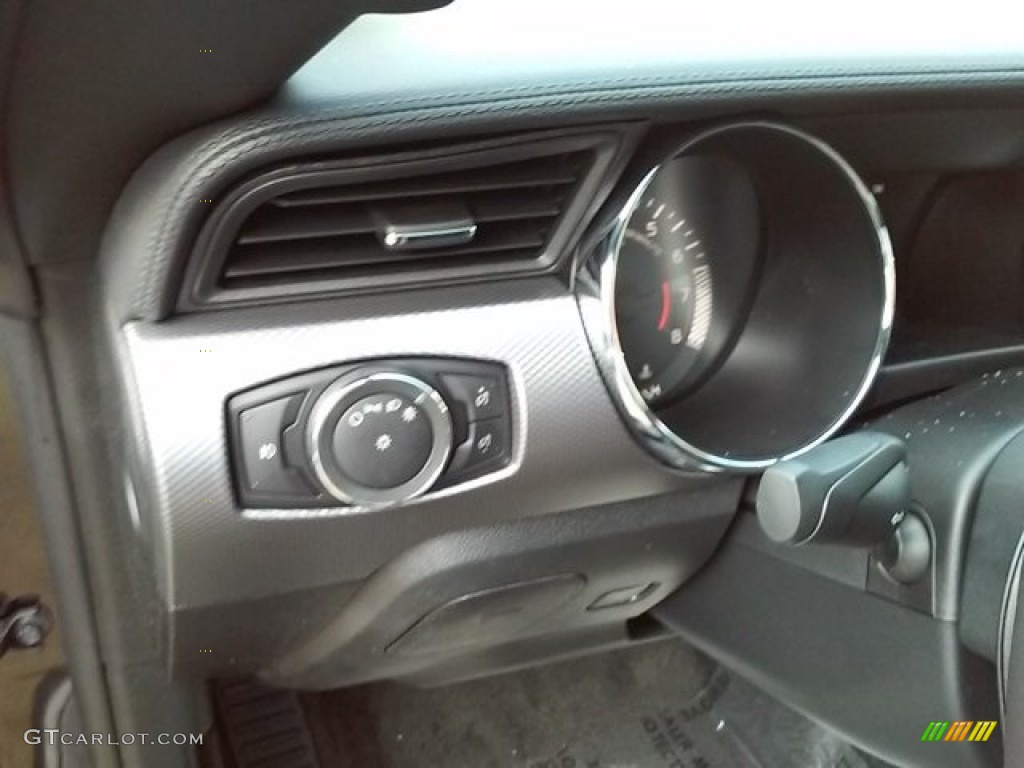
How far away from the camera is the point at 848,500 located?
0.90m

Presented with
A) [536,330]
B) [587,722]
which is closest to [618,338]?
[536,330]

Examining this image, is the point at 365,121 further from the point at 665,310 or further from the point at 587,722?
the point at 587,722

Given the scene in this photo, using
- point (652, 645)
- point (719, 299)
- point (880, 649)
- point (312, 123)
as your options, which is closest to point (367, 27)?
point (312, 123)

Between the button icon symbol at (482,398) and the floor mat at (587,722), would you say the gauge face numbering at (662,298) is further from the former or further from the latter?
the floor mat at (587,722)

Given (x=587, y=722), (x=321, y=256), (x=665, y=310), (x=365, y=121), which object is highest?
(x=365, y=121)

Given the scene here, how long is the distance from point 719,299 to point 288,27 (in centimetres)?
51

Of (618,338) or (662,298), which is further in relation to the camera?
(662,298)

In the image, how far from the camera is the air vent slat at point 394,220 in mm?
854

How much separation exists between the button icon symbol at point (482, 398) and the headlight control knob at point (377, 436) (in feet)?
0.09

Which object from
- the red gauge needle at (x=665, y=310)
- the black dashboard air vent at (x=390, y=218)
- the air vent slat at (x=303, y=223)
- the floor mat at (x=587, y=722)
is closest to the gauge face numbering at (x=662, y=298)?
the red gauge needle at (x=665, y=310)

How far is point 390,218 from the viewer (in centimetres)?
87

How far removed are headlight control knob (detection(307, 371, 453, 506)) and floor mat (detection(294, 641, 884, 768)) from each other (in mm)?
726

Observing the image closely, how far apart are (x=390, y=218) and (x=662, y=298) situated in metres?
0.30

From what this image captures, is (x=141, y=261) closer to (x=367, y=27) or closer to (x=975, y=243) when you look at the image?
(x=367, y=27)
